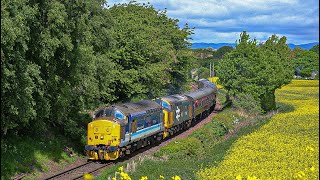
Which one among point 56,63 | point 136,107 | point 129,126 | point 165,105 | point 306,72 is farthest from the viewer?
point 306,72

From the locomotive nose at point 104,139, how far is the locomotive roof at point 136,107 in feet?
4.17

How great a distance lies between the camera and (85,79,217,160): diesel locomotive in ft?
82.6

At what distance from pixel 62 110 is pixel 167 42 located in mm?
26412

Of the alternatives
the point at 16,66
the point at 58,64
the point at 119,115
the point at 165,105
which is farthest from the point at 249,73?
the point at 16,66

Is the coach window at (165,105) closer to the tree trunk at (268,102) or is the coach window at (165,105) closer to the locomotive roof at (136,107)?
the locomotive roof at (136,107)

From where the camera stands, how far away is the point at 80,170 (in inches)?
950

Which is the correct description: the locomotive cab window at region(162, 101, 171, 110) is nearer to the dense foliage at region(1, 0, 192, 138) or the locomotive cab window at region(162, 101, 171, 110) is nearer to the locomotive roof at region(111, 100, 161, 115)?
the locomotive roof at region(111, 100, 161, 115)

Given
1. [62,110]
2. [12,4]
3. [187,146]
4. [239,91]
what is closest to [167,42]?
[239,91]

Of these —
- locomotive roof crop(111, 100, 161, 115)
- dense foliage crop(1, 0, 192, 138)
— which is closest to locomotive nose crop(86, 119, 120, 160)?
locomotive roof crop(111, 100, 161, 115)

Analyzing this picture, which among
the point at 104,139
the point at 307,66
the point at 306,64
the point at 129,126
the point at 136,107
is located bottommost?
the point at 307,66

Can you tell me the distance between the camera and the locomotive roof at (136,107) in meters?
26.2

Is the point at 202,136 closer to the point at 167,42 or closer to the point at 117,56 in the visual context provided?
the point at 117,56

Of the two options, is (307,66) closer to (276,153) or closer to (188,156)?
(188,156)

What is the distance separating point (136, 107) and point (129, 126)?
7.18 ft
